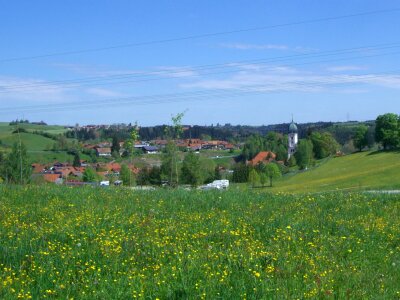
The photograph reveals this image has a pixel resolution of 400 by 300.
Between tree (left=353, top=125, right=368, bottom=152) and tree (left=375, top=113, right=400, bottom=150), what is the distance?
17.2 feet

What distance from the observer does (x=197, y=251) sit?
811cm

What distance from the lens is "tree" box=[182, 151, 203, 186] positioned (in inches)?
1232

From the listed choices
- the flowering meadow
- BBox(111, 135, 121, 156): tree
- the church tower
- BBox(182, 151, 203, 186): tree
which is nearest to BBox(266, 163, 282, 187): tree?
BBox(111, 135, 121, 156): tree

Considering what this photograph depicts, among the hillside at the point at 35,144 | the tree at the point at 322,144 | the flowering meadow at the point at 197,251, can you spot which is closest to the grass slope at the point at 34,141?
the hillside at the point at 35,144

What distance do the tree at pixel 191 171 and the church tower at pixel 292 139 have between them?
4541 centimetres

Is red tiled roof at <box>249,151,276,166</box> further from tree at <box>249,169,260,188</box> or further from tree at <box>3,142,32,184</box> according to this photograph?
tree at <box>3,142,32,184</box>

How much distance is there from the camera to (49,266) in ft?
24.0

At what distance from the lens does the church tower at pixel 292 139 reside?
7825 cm

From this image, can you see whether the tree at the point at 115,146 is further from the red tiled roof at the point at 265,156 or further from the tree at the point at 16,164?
the tree at the point at 16,164

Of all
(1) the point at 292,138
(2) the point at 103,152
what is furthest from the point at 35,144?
(1) the point at 292,138

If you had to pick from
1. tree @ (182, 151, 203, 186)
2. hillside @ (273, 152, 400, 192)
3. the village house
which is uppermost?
tree @ (182, 151, 203, 186)

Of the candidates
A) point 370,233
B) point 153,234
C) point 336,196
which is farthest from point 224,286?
point 336,196

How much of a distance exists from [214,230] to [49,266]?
3232 mm

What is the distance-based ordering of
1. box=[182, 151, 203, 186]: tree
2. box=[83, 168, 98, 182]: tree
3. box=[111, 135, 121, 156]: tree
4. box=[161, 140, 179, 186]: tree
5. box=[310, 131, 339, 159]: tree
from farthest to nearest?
box=[310, 131, 339, 159]: tree, box=[111, 135, 121, 156]: tree, box=[83, 168, 98, 182]: tree, box=[182, 151, 203, 186]: tree, box=[161, 140, 179, 186]: tree
